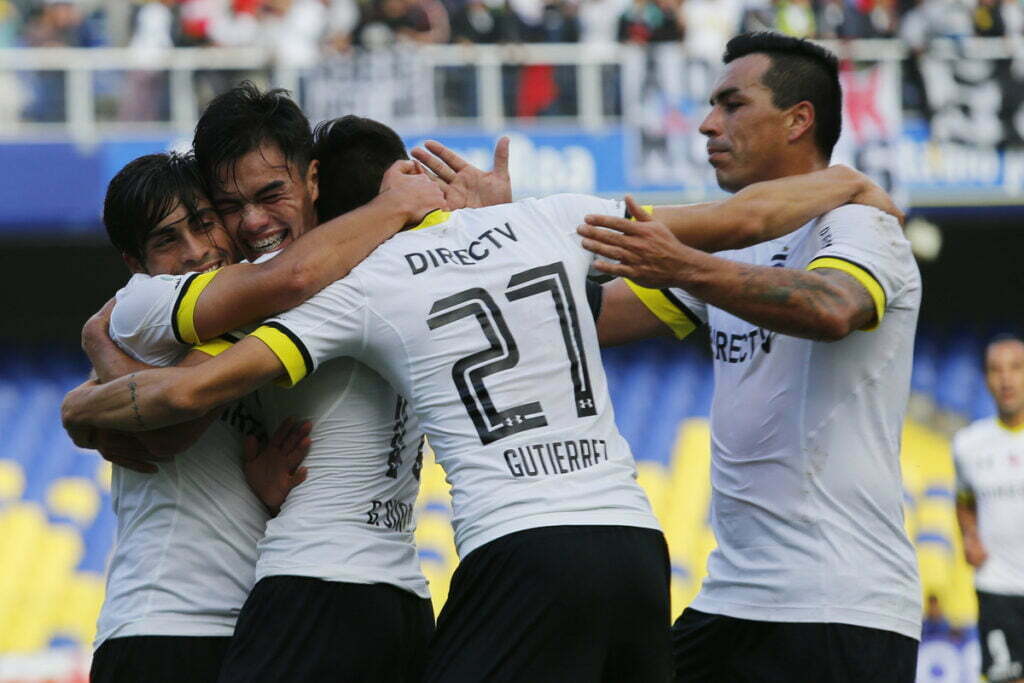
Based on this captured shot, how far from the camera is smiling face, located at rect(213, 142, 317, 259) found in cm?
410

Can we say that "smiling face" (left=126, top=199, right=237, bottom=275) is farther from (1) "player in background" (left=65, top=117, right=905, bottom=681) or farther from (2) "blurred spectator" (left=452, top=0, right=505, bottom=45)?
(2) "blurred spectator" (left=452, top=0, right=505, bottom=45)

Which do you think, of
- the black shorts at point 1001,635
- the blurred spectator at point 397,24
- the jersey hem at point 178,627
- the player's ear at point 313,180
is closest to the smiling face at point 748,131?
the player's ear at point 313,180

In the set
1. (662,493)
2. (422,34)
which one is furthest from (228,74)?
(662,493)

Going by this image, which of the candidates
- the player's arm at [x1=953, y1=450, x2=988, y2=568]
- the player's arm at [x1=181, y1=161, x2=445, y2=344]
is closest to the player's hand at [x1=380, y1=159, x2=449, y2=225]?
the player's arm at [x1=181, y1=161, x2=445, y2=344]

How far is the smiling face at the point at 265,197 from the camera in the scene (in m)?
4.10

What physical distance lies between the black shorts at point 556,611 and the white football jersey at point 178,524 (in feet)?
2.27

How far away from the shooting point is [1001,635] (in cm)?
882

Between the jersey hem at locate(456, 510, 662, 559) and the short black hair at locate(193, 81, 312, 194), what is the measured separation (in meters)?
1.21

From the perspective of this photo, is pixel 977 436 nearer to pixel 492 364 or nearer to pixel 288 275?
pixel 492 364

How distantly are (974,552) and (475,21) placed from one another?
773cm

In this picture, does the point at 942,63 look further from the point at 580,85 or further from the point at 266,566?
the point at 266,566

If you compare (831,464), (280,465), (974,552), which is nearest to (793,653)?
(831,464)

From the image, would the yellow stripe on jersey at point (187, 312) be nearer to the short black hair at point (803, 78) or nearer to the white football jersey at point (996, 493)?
the short black hair at point (803, 78)

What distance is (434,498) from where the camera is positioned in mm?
13969
